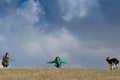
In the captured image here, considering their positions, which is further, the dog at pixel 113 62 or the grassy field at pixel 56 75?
the dog at pixel 113 62

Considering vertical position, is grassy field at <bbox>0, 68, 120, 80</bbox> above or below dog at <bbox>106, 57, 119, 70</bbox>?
below

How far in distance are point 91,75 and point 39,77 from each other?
16.3 feet

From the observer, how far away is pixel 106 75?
128 ft

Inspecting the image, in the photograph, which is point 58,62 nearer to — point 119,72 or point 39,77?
point 119,72

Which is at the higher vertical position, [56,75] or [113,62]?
[113,62]

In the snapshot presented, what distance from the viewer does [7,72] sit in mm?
40781

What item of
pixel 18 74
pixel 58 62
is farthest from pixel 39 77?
pixel 58 62

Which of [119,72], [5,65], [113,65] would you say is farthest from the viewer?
[5,65]

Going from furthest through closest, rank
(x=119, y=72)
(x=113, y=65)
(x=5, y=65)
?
(x=5, y=65)
(x=113, y=65)
(x=119, y=72)

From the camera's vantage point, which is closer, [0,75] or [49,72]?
[0,75]

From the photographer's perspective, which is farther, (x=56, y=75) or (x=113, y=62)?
(x=113, y=62)

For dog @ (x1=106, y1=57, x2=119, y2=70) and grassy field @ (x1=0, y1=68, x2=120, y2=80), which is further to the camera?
dog @ (x1=106, y1=57, x2=119, y2=70)

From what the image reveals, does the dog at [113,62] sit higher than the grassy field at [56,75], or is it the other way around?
the dog at [113,62]

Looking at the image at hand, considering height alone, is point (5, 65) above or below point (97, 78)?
above
